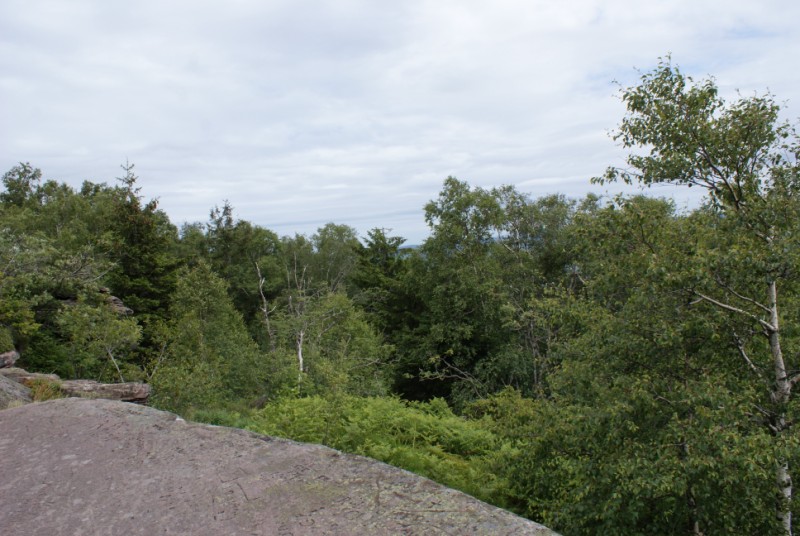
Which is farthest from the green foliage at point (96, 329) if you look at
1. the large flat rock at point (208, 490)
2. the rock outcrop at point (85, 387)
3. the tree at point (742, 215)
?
the tree at point (742, 215)

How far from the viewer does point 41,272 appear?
17891 millimetres

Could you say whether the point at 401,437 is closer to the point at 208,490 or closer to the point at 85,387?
the point at 208,490

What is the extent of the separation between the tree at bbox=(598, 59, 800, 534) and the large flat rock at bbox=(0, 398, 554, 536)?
3974 mm

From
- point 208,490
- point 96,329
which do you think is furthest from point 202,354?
point 208,490

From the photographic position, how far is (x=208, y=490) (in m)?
4.27

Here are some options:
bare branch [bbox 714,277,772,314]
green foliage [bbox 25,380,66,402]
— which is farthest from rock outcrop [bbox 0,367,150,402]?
bare branch [bbox 714,277,772,314]

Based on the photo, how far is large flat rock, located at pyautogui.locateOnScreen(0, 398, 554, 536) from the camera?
3.64m

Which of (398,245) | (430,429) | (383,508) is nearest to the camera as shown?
(383,508)

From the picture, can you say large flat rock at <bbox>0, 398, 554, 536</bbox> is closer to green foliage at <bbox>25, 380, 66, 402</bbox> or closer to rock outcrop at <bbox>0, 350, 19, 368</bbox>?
green foliage at <bbox>25, 380, 66, 402</bbox>

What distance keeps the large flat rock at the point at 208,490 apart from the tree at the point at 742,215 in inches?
156

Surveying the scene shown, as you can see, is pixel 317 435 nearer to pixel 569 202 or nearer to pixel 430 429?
pixel 430 429

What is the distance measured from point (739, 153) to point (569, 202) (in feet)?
62.5

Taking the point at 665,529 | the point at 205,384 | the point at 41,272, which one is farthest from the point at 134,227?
the point at 665,529

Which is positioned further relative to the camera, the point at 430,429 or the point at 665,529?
the point at 430,429
